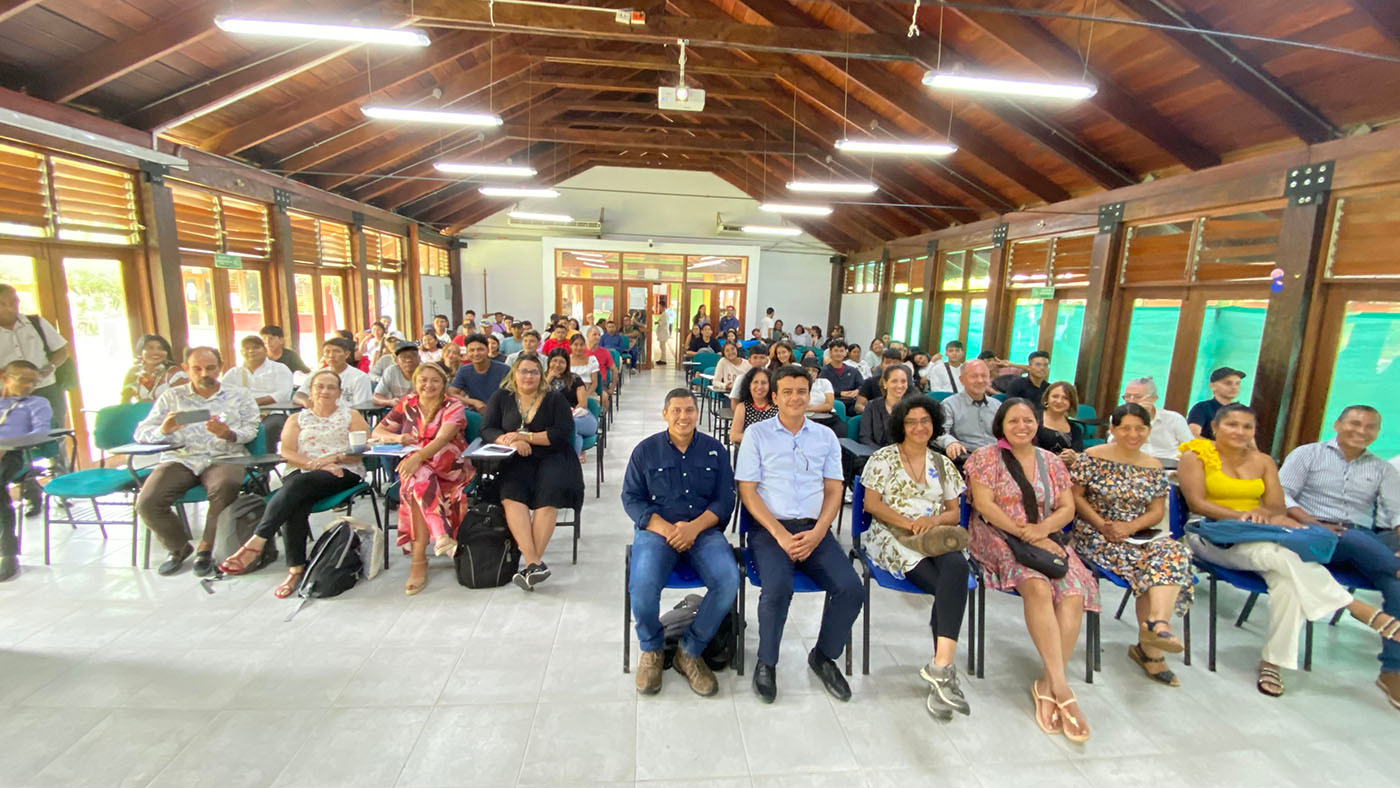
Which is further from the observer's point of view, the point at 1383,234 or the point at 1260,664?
the point at 1383,234

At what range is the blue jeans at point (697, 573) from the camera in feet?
7.86

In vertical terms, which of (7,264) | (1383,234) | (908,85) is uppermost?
(908,85)

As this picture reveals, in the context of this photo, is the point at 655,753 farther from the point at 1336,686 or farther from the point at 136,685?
the point at 1336,686

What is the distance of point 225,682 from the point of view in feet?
7.80

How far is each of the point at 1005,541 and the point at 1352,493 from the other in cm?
204

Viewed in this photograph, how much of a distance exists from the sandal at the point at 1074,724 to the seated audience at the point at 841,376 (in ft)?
11.2

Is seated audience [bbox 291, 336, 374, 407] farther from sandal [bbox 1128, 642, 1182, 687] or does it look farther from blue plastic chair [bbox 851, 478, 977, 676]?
sandal [bbox 1128, 642, 1182, 687]

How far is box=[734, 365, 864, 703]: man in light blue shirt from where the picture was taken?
2402 mm

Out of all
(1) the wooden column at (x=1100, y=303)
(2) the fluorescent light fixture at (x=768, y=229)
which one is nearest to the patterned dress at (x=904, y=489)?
(1) the wooden column at (x=1100, y=303)

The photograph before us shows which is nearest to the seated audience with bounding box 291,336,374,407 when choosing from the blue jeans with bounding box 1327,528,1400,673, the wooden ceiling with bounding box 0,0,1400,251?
the wooden ceiling with bounding box 0,0,1400,251

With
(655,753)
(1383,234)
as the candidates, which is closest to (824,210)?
(1383,234)

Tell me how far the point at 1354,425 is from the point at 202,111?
8.54m

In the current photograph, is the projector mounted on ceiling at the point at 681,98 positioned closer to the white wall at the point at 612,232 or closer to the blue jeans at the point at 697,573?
the blue jeans at the point at 697,573

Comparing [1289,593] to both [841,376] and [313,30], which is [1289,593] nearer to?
[841,376]
